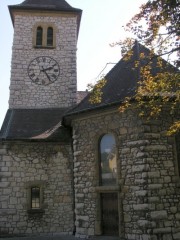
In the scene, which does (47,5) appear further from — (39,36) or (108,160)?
(108,160)

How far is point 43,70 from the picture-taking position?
54.7ft

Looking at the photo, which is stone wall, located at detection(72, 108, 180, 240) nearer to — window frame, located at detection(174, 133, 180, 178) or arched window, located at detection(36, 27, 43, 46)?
window frame, located at detection(174, 133, 180, 178)

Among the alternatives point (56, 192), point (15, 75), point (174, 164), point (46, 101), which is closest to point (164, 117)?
point (174, 164)

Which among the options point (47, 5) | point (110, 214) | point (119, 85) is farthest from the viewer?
point (47, 5)

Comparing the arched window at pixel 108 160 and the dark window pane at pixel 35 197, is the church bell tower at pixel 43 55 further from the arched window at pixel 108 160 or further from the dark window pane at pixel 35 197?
the arched window at pixel 108 160

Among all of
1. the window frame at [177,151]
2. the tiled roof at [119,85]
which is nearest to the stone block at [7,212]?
the tiled roof at [119,85]

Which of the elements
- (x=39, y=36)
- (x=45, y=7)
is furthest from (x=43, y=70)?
(x=45, y=7)

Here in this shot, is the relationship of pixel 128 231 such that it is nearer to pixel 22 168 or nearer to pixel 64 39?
pixel 22 168

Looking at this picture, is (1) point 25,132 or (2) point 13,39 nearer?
(1) point 25,132

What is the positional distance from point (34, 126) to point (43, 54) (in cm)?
522

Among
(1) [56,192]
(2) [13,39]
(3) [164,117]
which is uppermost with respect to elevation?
(2) [13,39]

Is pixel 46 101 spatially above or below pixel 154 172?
above

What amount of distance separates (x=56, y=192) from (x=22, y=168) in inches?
71.0

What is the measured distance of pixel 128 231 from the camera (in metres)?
9.26
